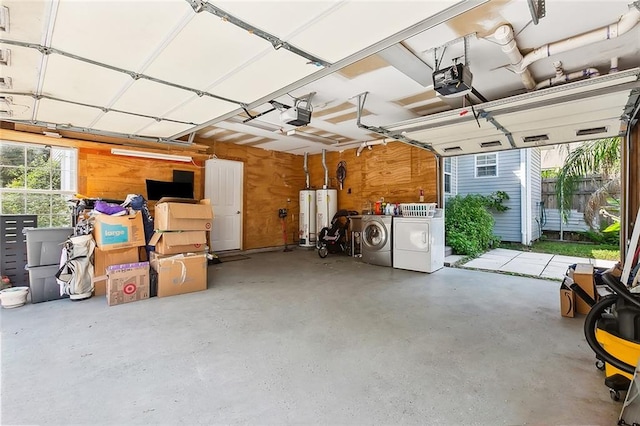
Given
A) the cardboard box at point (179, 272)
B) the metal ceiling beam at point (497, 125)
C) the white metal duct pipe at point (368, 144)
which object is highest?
the white metal duct pipe at point (368, 144)

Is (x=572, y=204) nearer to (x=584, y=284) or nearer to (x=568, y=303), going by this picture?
(x=584, y=284)

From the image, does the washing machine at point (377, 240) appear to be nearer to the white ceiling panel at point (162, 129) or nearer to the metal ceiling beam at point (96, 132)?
the white ceiling panel at point (162, 129)

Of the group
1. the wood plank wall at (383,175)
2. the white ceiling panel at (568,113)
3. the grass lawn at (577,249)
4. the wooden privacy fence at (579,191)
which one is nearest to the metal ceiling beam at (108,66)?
the white ceiling panel at (568,113)

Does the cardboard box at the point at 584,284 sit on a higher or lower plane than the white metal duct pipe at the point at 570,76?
lower

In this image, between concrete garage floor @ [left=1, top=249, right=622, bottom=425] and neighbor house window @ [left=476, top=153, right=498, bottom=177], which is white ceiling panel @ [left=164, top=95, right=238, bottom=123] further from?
neighbor house window @ [left=476, top=153, right=498, bottom=177]

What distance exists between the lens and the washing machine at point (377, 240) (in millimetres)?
5566

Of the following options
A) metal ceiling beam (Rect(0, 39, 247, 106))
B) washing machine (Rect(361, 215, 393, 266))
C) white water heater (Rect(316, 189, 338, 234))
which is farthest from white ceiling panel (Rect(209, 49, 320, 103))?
white water heater (Rect(316, 189, 338, 234))

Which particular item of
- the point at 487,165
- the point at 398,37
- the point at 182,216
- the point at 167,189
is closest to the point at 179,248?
the point at 182,216

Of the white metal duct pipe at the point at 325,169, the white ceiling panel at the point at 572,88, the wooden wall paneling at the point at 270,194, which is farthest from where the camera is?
the white metal duct pipe at the point at 325,169

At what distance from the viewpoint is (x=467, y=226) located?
6.86m

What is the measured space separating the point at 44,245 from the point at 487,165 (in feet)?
33.8

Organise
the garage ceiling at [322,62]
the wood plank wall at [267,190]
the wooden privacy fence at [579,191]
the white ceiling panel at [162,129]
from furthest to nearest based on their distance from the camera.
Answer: the wooden privacy fence at [579,191]
the wood plank wall at [267,190]
the white ceiling panel at [162,129]
the garage ceiling at [322,62]

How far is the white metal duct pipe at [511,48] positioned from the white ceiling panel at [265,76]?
4.94ft

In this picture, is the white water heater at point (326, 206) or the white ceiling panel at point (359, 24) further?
the white water heater at point (326, 206)
